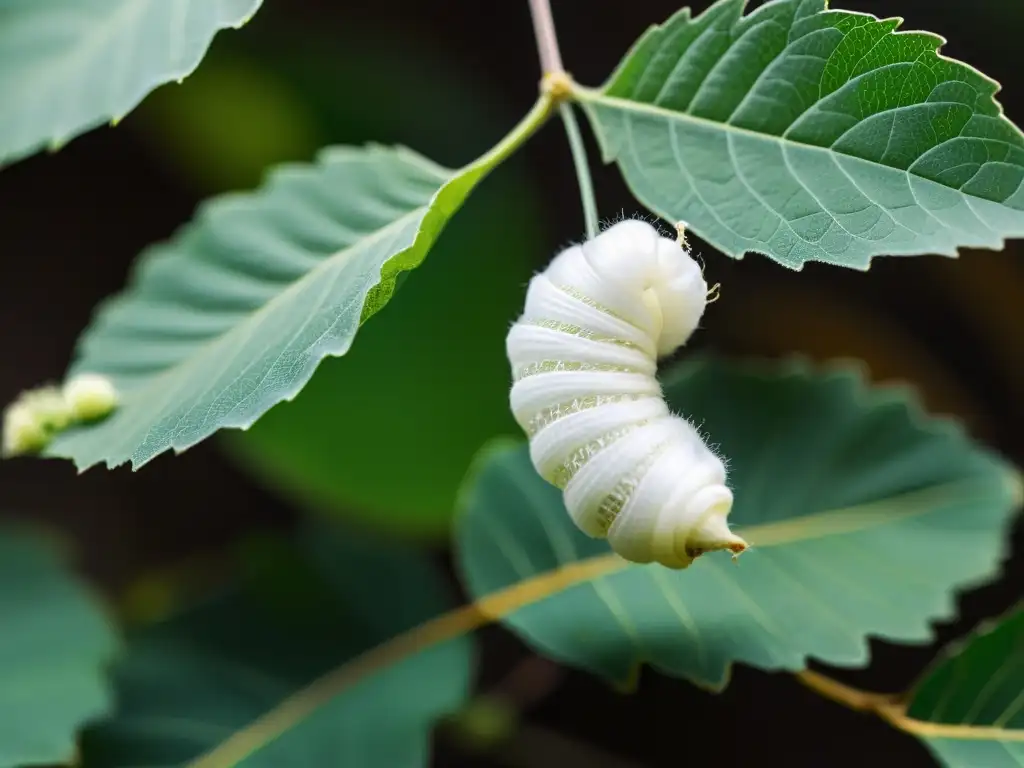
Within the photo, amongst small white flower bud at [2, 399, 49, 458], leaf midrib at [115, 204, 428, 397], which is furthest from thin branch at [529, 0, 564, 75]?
small white flower bud at [2, 399, 49, 458]

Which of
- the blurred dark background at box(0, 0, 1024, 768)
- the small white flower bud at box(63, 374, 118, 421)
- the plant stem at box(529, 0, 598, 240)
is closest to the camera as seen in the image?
the plant stem at box(529, 0, 598, 240)

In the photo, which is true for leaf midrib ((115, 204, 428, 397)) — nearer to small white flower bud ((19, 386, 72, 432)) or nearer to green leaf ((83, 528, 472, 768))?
small white flower bud ((19, 386, 72, 432))

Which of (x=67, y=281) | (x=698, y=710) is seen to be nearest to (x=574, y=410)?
(x=698, y=710)

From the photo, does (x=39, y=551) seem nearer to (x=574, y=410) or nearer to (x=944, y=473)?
(x=574, y=410)

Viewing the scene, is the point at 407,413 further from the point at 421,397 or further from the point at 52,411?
the point at 52,411

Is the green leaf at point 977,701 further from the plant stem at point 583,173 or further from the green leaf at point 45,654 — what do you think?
the green leaf at point 45,654

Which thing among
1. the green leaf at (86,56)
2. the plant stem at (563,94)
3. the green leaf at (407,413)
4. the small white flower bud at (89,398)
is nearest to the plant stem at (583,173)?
the plant stem at (563,94)
